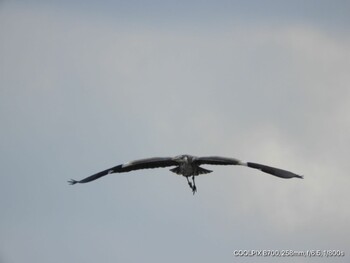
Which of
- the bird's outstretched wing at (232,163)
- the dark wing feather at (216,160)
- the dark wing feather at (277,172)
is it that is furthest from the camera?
the dark wing feather at (216,160)

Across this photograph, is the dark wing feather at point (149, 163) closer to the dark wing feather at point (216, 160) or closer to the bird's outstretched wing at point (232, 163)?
the dark wing feather at point (216, 160)

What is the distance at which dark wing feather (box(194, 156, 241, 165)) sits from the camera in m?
62.0

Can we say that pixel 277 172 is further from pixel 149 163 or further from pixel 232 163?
pixel 149 163

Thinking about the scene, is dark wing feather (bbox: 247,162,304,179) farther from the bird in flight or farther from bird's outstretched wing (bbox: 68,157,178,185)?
bird's outstretched wing (bbox: 68,157,178,185)

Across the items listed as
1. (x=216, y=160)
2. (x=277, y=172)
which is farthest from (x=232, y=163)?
(x=277, y=172)

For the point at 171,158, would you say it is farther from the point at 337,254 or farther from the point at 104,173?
the point at 337,254

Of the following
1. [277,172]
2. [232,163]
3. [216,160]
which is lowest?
[277,172]

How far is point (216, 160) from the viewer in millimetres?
62031

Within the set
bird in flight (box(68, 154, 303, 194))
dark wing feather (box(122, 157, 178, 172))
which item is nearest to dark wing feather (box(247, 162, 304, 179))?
bird in flight (box(68, 154, 303, 194))

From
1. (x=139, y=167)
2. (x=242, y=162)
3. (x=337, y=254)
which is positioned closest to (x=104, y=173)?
(x=139, y=167)

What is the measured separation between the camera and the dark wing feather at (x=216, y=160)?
2441 inches

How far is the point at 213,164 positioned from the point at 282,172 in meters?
3.04

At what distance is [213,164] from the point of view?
6250 centimetres

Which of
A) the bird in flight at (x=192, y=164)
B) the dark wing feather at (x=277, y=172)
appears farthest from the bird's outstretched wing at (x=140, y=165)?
the dark wing feather at (x=277, y=172)
